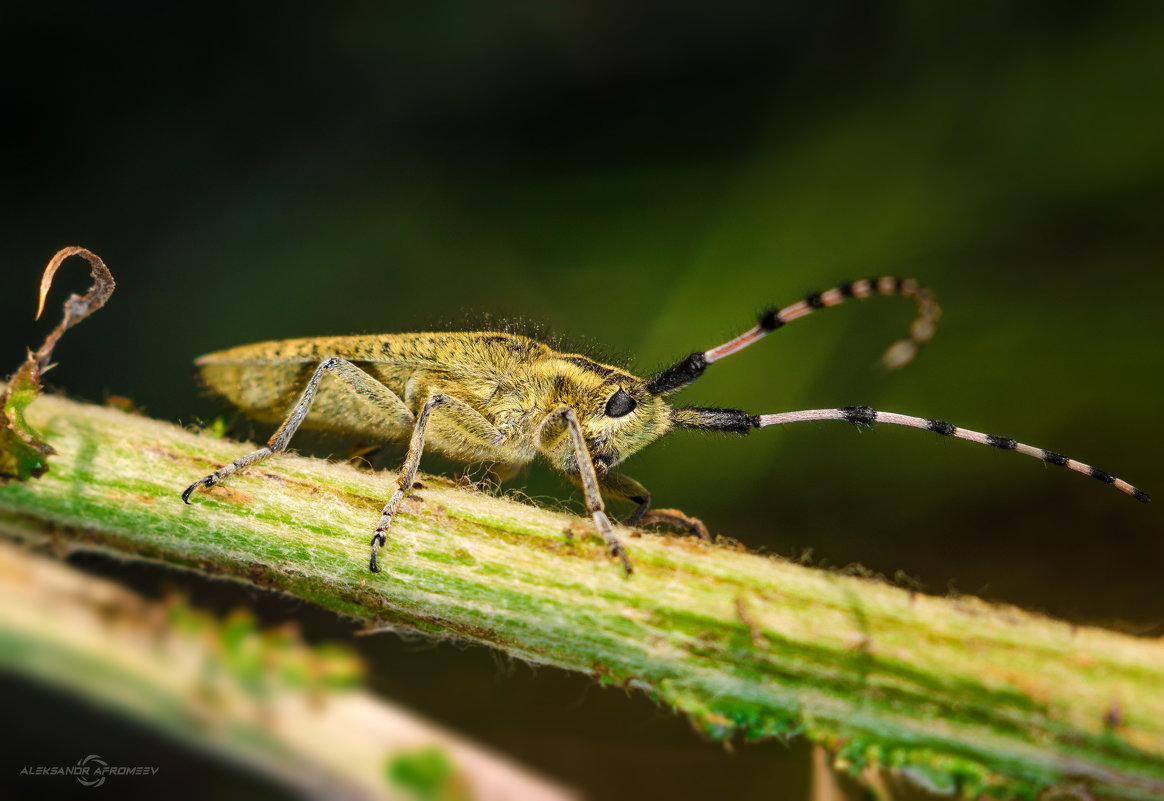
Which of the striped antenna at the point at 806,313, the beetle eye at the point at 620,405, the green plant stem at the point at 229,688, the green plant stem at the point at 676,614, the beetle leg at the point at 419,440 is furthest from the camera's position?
the beetle eye at the point at 620,405

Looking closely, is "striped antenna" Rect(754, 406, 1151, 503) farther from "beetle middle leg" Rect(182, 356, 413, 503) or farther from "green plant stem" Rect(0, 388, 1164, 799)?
"beetle middle leg" Rect(182, 356, 413, 503)

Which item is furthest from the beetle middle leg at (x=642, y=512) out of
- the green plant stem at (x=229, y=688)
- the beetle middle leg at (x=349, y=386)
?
the green plant stem at (x=229, y=688)

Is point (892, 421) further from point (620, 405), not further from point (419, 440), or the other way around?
point (419, 440)

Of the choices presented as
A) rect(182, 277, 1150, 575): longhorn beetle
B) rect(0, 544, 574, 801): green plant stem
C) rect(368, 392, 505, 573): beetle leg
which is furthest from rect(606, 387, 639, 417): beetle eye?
rect(0, 544, 574, 801): green plant stem

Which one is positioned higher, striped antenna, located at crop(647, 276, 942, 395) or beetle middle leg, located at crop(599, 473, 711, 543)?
striped antenna, located at crop(647, 276, 942, 395)

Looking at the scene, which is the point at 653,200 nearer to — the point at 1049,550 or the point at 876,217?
the point at 876,217

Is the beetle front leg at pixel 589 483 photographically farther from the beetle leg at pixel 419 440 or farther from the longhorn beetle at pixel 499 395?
the beetle leg at pixel 419 440
